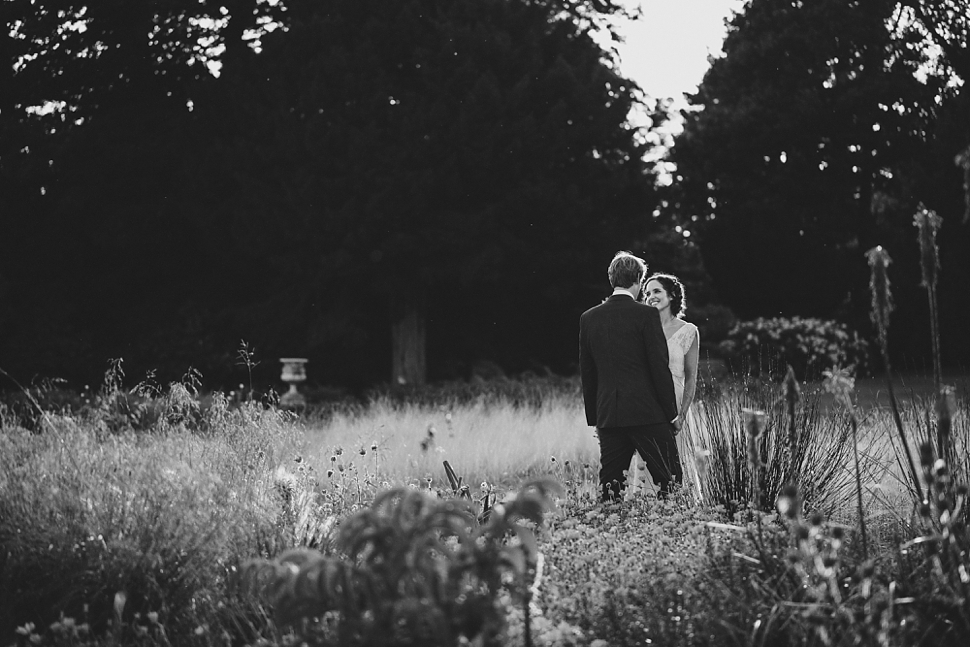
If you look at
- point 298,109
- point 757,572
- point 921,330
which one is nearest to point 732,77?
point 921,330

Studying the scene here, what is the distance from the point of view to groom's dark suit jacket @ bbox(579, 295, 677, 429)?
493cm

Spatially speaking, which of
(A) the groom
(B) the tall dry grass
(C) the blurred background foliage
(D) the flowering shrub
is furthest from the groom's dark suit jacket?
(D) the flowering shrub

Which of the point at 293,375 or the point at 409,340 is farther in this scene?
the point at 409,340

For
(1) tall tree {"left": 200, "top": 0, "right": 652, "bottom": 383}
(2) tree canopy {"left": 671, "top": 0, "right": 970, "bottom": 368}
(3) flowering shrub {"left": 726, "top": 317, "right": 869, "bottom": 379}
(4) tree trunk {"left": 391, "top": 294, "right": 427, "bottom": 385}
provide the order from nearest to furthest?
(1) tall tree {"left": 200, "top": 0, "right": 652, "bottom": 383} → (4) tree trunk {"left": 391, "top": 294, "right": 427, "bottom": 385} → (3) flowering shrub {"left": 726, "top": 317, "right": 869, "bottom": 379} → (2) tree canopy {"left": 671, "top": 0, "right": 970, "bottom": 368}

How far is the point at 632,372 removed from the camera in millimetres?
4953

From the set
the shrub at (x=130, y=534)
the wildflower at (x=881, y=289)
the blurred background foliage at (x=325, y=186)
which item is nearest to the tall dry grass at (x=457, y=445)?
the shrub at (x=130, y=534)

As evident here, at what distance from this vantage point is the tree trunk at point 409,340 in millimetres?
15664

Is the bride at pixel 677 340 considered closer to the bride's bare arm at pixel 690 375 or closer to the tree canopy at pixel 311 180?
the bride's bare arm at pixel 690 375

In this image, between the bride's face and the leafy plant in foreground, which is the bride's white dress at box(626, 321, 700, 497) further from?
the leafy plant in foreground

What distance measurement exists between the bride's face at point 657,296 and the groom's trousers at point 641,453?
0.94 meters

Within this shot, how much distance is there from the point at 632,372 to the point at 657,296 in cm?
90

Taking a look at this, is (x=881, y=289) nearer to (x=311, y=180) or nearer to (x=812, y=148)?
(x=311, y=180)

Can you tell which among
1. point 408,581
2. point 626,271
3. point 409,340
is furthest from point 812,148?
point 408,581

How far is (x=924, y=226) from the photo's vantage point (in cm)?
262
